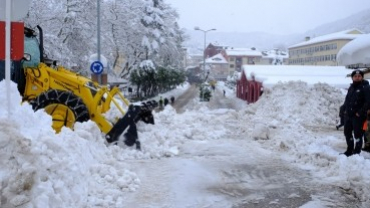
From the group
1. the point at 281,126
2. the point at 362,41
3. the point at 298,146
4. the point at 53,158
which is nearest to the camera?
the point at 53,158

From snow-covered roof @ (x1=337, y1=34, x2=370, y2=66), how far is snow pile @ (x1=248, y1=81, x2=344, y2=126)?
22.0 ft

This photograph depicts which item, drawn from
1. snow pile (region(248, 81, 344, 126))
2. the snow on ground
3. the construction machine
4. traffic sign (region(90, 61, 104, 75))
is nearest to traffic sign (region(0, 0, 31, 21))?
the snow on ground

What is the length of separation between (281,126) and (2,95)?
9.12m

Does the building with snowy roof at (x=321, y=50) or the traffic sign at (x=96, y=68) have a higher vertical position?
the building with snowy roof at (x=321, y=50)

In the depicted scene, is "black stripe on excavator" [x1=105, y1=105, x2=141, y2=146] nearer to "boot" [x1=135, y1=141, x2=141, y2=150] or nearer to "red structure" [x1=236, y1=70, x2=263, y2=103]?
"boot" [x1=135, y1=141, x2=141, y2=150]

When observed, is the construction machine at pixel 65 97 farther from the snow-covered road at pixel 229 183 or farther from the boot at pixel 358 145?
the boot at pixel 358 145

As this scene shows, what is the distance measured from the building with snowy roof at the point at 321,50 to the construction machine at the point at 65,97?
4450 centimetres

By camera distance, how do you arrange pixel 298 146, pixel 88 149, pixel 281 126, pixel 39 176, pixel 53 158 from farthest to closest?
pixel 281 126 < pixel 298 146 < pixel 88 149 < pixel 53 158 < pixel 39 176

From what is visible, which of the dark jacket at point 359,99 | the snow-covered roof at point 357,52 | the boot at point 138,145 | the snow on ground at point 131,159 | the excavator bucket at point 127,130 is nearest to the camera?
the snow on ground at point 131,159

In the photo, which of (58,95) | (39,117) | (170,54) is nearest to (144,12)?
(170,54)

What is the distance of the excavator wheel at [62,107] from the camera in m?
8.91

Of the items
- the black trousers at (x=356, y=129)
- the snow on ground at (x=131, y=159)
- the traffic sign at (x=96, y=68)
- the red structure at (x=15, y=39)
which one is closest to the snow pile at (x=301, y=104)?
the snow on ground at (x=131, y=159)

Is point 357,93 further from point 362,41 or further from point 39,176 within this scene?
point 39,176

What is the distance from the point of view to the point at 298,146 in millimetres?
9617
